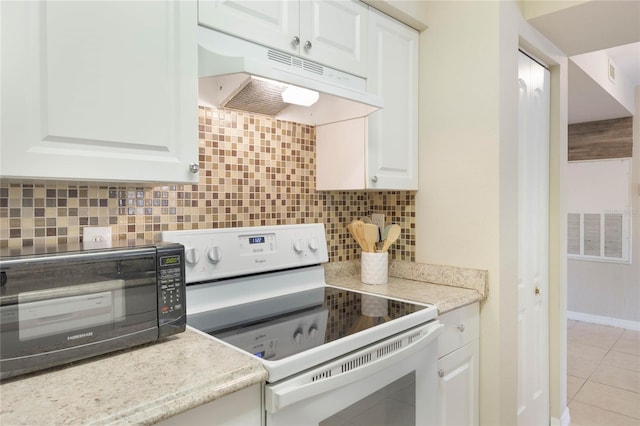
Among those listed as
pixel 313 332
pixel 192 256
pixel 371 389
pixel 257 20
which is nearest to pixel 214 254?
pixel 192 256

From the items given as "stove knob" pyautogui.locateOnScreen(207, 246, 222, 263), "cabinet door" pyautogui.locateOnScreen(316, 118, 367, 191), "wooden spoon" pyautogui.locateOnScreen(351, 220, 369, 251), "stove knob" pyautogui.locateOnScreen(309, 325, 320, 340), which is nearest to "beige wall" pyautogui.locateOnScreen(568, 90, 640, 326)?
"wooden spoon" pyautogui.locateOnScreen(351, 220, 369, 251)

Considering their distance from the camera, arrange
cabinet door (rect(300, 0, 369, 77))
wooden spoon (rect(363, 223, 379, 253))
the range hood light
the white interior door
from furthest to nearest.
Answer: the white interior door → wooden spoon (rect(363, 223, 379, 253)) → cabinet door (rect(300, 0, 369, 77)) → the range hood light

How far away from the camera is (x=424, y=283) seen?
1.91 metres

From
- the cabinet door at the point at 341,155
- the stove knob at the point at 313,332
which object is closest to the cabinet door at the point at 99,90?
the stove knob at the point at 313,332

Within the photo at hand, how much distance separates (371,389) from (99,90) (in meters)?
1.09

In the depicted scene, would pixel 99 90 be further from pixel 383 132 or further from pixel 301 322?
pixel 383 132

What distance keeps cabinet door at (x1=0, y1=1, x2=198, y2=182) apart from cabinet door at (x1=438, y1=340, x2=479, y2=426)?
121cm

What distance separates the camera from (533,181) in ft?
6.95

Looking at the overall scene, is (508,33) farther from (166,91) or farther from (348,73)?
(166,91)

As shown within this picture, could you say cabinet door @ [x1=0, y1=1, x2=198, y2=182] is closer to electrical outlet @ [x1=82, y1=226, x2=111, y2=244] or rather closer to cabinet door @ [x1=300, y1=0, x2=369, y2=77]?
electrical outlet @ [x1=82, y1=226, x2=111, y2=244]

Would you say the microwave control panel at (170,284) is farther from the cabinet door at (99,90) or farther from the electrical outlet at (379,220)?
the electrical outlet at (379,220)

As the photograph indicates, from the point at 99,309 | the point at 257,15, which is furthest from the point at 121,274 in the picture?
the point at 257,15

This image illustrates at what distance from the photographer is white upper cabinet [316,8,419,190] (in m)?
1.72

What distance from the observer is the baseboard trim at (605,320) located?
424cm
